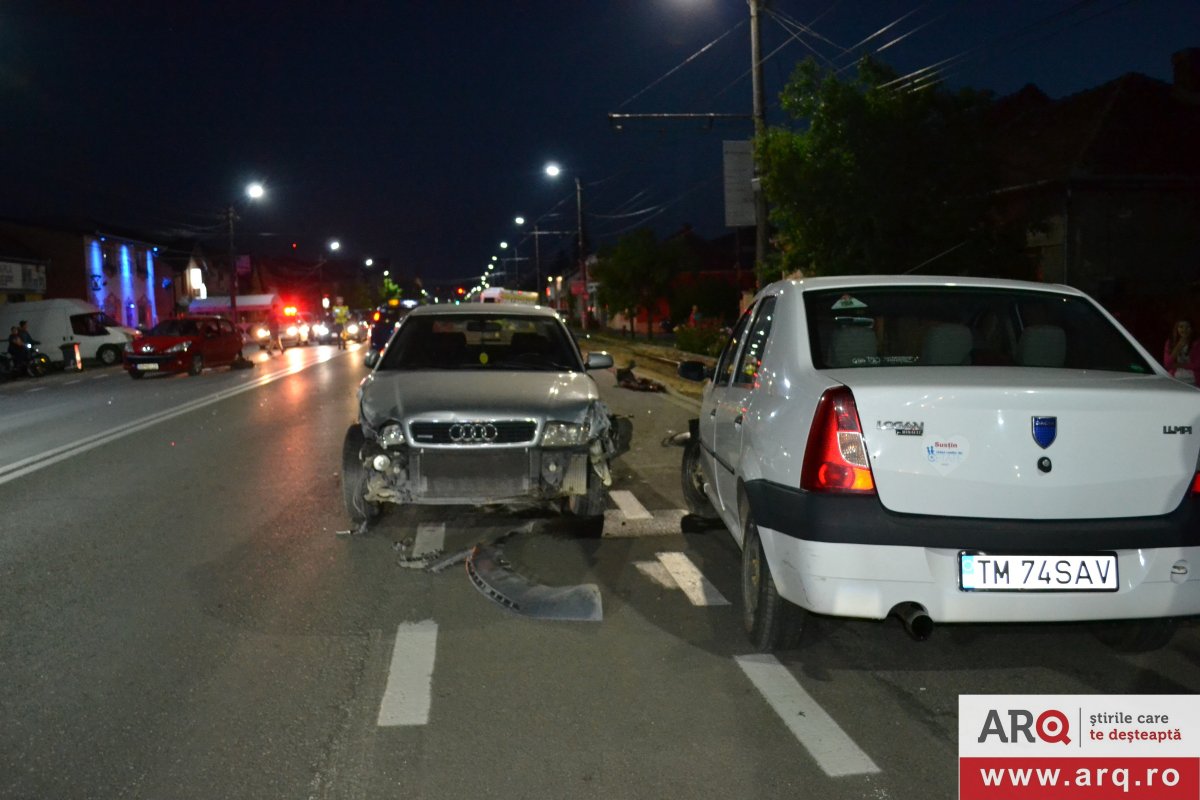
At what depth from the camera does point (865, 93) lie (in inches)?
706

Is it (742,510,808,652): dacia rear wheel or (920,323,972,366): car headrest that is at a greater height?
(920,323,972,366): car headrest

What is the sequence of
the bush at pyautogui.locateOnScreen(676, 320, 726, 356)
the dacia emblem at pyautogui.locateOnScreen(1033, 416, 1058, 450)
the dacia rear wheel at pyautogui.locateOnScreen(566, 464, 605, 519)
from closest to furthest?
the dacia emblem at pyautogui.locateOnScreen(1033, 416, 1058, 450) < the dacia rear wheel at pyautogui.locateOnScreen(566, 464, 605, 519) < the bush at pyautogui.locateOnScreen(676, 320, 726, 356)

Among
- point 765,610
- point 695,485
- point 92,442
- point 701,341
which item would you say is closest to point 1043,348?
point 765,610

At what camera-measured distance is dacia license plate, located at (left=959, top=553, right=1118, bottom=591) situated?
4.30m

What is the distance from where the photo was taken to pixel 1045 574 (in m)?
4.31

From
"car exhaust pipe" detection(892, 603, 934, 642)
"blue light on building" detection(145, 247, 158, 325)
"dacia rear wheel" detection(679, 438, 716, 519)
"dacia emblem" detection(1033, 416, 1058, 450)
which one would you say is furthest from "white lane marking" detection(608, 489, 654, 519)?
"blue light on building" detection(145, 247, 158, 325)

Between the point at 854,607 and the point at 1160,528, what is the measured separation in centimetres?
122

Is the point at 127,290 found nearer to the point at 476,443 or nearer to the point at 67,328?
the point at 67,328

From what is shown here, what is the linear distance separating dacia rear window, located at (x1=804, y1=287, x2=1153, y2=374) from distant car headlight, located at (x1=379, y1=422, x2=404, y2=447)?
3110mm

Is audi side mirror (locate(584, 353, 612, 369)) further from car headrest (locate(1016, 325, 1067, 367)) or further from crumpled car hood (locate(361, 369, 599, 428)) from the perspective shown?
car headrest (locate(1016, 325, 1067, 367))

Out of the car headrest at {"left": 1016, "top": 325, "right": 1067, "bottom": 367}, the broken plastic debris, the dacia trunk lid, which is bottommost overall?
the broken plastic debris

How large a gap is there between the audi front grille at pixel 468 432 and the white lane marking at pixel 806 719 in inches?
108

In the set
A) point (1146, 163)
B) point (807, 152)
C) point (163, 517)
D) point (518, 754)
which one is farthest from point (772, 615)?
point (1146, 163)

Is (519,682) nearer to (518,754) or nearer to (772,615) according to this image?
(518,754)
